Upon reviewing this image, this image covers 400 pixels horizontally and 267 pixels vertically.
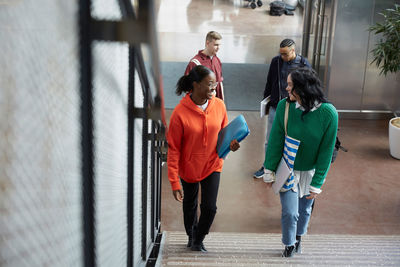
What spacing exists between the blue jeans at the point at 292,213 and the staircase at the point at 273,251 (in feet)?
0.55

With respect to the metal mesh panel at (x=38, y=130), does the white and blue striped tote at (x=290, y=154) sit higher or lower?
lower

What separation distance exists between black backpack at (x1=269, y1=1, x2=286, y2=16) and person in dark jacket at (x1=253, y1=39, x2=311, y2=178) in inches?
360

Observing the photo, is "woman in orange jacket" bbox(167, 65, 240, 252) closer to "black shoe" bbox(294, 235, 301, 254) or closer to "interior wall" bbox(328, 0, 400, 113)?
"black shoe" bbox(294, 235, 301, 254)

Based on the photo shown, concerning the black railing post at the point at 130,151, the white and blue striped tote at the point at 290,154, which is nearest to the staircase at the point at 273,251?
the white and blue striped tote at the point at 290,154

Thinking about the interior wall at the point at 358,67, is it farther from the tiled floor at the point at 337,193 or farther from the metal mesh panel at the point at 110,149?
the metal mesh panel at the point at 110,149

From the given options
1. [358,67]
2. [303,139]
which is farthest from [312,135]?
[358,67]

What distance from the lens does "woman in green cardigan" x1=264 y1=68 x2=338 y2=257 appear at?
3.38m

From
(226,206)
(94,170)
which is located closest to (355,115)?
(226,206)

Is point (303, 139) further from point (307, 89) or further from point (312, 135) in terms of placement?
point (307, 89)

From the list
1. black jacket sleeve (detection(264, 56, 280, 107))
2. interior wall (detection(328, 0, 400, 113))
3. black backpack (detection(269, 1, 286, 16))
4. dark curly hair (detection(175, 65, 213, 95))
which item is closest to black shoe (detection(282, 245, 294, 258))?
dark curly hair (detection(175, 65, 213, 95))

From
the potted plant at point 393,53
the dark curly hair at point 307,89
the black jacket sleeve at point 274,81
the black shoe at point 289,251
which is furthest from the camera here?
the potted plant at point 393,53

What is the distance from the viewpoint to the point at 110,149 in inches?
70.3

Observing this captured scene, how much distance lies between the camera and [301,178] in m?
3.62

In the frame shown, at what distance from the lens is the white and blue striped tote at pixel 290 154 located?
3455mm
